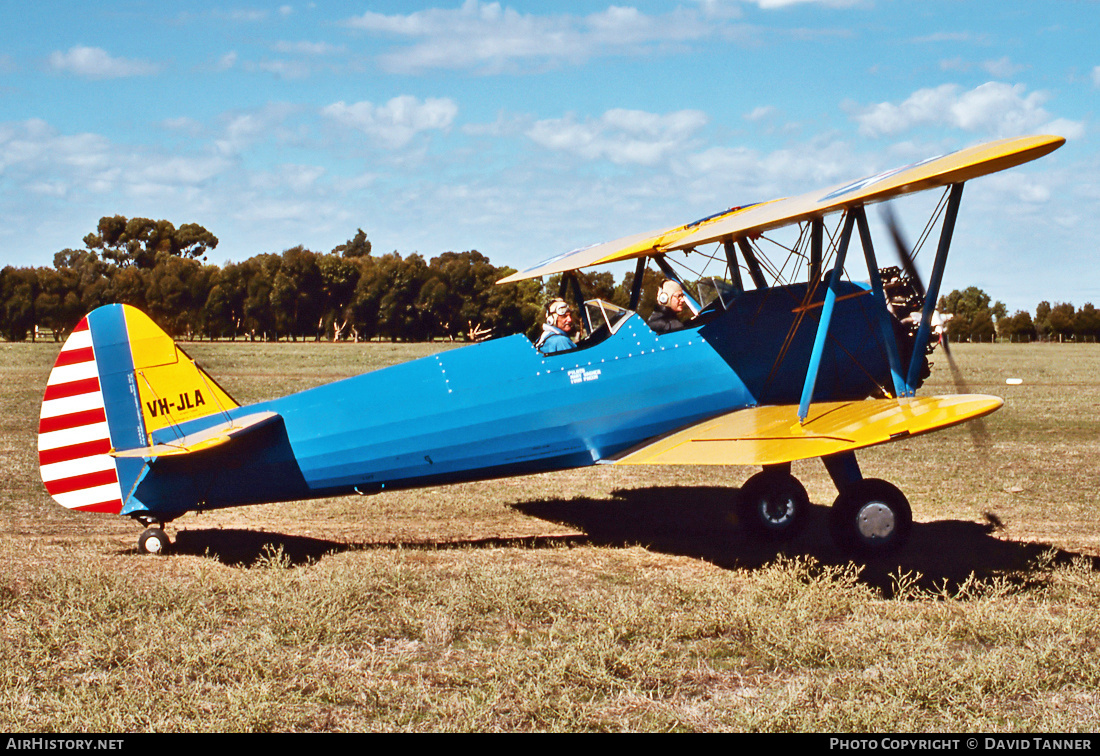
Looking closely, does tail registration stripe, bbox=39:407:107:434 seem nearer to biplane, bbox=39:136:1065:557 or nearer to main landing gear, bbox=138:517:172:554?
biplane, bbox=39:136:1065:557

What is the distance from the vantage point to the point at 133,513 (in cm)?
652

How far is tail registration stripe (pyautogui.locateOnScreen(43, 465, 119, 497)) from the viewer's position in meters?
6.45

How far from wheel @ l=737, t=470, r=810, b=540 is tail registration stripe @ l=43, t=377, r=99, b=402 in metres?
5.33

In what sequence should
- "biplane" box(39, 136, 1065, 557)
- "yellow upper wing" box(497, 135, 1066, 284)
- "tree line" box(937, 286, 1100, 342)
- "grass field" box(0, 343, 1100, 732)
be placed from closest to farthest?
"grass field" box(0, 343, 1100, 732) < "yellow upper wing" box(497, 135, 1066, 284) < "biplane" box(39, 136, 1065, 557) < "tree line" box(937, 286, 1100, 342)

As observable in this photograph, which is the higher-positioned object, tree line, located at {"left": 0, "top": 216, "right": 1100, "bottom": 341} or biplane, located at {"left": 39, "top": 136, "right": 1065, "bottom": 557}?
tree line, located at {"left": 0, "top": 216, "right": 1100, "bottom": 341}

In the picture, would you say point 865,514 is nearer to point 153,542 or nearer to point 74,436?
point 153,542

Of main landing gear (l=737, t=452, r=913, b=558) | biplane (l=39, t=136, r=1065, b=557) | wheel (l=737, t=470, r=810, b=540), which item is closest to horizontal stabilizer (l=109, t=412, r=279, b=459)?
biplane (l=39, t=136, r=1065, b=557)

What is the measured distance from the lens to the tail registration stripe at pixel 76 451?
646 centimetres

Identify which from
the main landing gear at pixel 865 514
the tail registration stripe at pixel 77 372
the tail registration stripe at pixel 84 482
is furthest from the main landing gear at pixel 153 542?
the main landing gear at pixel 865 514

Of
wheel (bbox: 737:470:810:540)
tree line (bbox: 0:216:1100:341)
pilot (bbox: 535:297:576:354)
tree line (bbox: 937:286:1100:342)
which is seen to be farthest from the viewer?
tree line (bbox: 937:286:1100:342)

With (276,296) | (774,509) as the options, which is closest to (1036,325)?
(276,296)

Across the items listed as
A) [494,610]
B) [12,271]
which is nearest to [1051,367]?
[494,610]

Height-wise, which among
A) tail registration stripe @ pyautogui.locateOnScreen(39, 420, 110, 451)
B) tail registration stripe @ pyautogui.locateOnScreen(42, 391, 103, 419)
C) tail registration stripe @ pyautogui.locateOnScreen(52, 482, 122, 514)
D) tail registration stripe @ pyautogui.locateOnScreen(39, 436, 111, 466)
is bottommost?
tail registration stripe @ pyautogui.locateOnScreen(52, 482, 122, 514)

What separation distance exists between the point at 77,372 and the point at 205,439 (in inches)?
49.7
